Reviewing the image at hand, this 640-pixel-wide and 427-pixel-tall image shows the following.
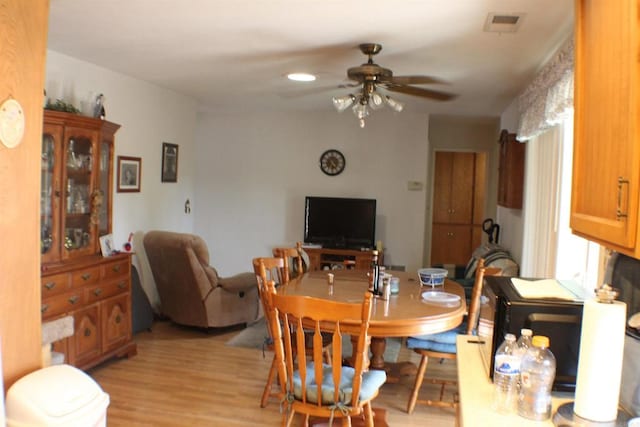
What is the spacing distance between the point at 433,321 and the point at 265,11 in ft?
6.07

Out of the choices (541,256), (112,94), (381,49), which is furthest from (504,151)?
(112,94)

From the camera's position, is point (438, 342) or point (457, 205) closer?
point (438, 342)

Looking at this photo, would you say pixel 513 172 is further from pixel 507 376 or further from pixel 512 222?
pixel 507 376

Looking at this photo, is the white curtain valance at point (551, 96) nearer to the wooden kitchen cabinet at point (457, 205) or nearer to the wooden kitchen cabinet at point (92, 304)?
the wooden kitchen cabinet at point (92, 304)

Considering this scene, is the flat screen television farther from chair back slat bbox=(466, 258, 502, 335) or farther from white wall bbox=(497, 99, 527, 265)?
chair back slat bbox=(466, 258, 502, 335)

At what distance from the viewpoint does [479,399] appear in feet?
5.12

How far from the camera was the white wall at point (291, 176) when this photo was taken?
6520mm

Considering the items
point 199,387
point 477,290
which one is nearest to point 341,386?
point 477,290

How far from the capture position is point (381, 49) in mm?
3393

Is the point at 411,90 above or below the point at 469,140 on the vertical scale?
below

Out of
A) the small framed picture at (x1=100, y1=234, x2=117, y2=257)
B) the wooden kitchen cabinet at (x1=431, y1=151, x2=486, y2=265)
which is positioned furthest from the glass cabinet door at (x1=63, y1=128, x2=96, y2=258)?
the wooden kitchen cabinet at (x1=431, y1=151, x2=486, y2=265)

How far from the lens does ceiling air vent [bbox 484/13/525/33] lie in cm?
268

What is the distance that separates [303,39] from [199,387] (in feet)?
8.04

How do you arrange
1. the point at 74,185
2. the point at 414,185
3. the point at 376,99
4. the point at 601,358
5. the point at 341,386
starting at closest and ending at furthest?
the point at 601,358
the point at 341,386
the point at 376,99
the point at 74,185
the point at 414,185
